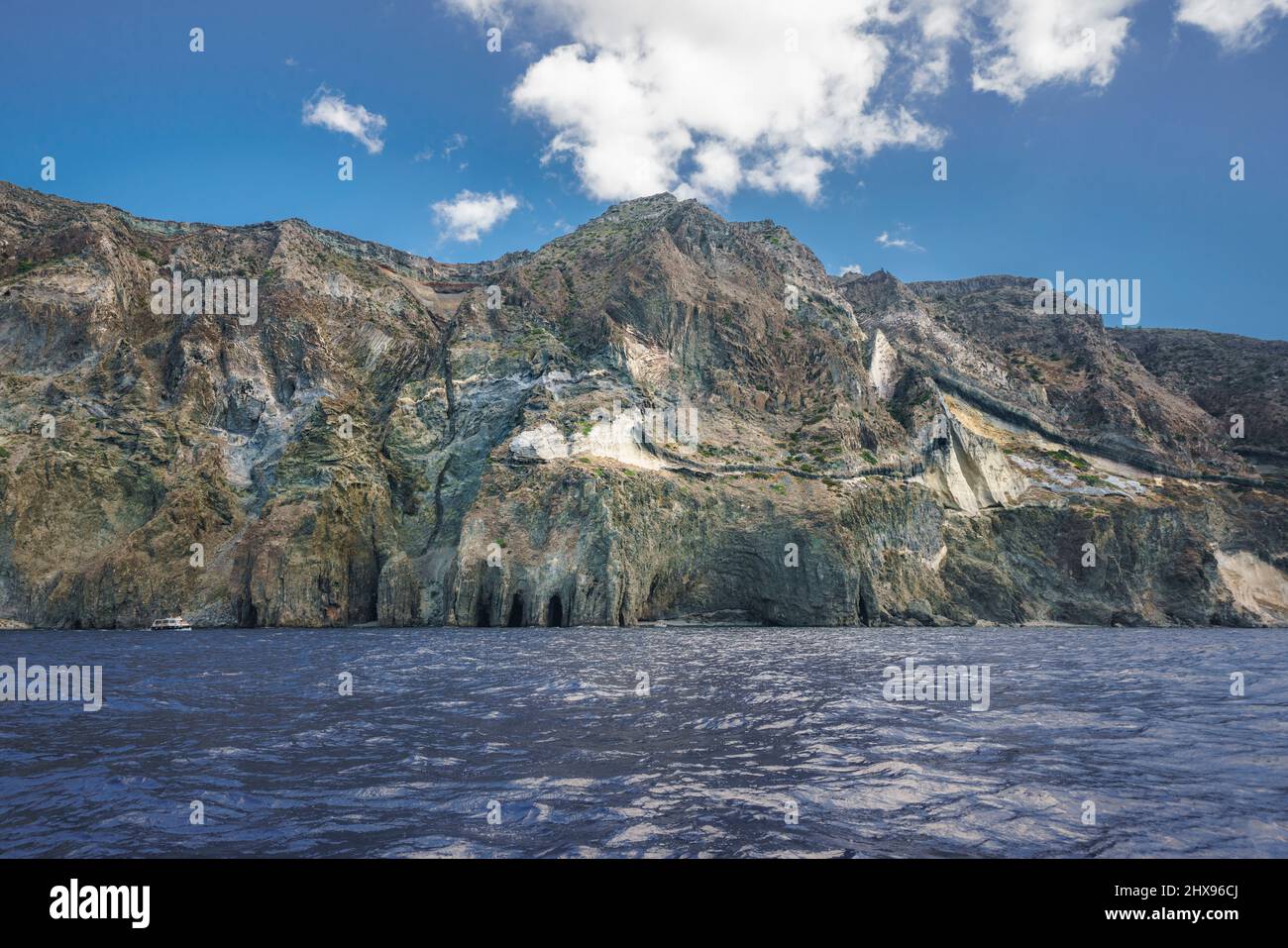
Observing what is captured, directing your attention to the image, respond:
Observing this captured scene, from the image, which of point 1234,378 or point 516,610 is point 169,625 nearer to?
point 516,610

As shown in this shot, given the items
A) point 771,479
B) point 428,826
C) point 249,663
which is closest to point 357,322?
point 771,479

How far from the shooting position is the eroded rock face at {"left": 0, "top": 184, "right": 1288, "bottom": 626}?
65875mm

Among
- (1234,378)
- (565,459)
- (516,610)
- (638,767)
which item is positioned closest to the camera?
(638,767)

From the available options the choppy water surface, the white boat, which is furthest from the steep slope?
the white boat

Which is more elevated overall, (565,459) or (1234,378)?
(1234,378)

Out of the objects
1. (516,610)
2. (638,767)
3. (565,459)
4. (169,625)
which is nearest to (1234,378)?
(565,459)

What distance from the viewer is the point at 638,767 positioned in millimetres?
12898

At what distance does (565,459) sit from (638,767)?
6004cm

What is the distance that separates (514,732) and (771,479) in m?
64.2

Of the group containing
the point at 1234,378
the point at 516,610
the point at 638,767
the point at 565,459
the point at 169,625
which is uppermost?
the point at 1234,378

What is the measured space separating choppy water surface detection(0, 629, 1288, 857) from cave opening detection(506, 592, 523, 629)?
37086 mm

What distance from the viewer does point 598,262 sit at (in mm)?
111250

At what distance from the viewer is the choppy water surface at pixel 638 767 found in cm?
938

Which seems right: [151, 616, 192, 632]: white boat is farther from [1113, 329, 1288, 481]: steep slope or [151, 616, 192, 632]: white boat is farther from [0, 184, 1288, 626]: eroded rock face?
[1113, 329, 1288, 481]: steep slope
